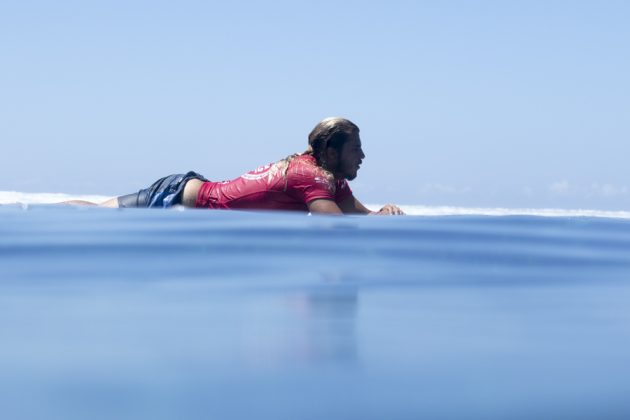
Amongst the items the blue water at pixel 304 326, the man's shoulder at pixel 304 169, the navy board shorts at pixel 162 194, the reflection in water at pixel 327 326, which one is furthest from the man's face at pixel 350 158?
the reflection in water at pixel 327 326

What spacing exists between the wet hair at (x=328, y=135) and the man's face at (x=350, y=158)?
35mm

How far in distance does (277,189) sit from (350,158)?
57cm

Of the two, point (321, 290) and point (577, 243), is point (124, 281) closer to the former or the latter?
point (321, 290)

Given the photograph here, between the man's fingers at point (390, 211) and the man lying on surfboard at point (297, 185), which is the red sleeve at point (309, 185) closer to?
the man lying on surfboard at point (297, 185)

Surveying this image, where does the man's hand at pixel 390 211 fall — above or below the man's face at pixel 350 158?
below

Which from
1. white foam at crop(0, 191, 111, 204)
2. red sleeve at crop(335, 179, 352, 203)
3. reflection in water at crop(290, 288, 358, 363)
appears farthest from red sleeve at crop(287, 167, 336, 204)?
white foam at crop(0, 191, 111, 204)

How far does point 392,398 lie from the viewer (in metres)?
1.41

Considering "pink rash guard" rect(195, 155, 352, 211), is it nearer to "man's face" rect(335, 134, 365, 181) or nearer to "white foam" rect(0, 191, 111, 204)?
"man's face" rect(335, 134, 365, 181)

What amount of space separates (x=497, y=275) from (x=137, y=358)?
165 centimetres

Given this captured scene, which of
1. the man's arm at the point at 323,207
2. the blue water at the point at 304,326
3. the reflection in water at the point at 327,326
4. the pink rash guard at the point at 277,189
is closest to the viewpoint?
the blue water at the point at 304,326

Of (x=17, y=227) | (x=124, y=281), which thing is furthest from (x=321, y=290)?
(x=17, y=227)

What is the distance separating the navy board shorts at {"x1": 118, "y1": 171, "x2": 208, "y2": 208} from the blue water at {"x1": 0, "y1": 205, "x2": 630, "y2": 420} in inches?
65.7

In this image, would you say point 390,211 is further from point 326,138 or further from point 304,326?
point 304,326

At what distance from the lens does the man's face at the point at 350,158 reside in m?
5.31
